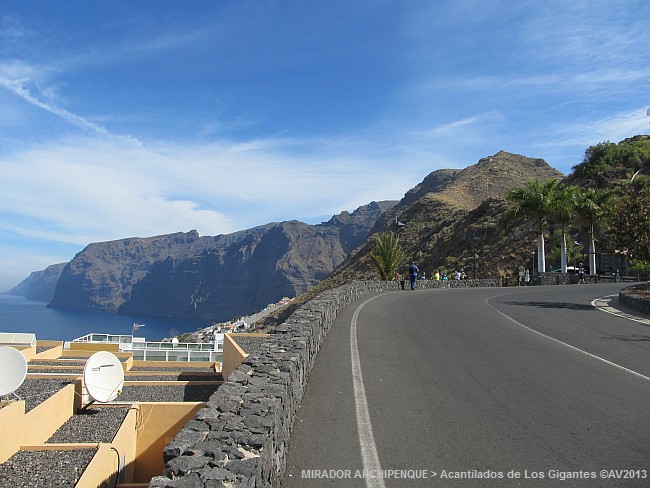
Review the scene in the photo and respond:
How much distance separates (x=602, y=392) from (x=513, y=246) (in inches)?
2269

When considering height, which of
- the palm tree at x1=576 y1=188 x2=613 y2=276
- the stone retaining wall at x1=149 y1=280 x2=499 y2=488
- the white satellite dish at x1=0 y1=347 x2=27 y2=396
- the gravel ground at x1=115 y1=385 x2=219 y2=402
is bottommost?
the gravel ground at x1=115 y1=385 x2=219 y2=402

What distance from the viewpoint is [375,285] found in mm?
32469

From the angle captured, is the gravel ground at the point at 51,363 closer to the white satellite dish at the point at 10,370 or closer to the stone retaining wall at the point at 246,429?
the white satellite dish at the point at 10,370

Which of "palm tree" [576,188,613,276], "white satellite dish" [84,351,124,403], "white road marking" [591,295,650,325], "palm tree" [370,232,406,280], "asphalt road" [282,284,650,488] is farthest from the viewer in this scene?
"palm tree" [576,188,613,276]

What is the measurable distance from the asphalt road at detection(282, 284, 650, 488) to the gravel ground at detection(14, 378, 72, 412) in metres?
7.72

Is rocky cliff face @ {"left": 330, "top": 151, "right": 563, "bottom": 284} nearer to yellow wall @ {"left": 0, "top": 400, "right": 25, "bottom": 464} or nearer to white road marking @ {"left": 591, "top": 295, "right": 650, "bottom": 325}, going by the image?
white road marking @ {"left": 591, "top": 295, "right": 650, "bottom": 325}

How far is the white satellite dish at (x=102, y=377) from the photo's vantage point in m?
12.2

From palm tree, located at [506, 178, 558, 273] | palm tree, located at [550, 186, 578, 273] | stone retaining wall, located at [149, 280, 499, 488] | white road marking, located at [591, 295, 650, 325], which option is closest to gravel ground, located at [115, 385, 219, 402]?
stone retaining wall, located at [149, 280, 499, 488]

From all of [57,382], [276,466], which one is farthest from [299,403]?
[57,382]

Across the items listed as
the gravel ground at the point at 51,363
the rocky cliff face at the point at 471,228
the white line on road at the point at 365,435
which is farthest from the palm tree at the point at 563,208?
the white line on road at the point at 365,435

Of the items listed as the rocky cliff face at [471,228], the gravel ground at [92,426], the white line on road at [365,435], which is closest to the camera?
the white line on road at [365,435]

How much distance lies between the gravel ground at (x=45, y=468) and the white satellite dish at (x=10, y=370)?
62.2 inches

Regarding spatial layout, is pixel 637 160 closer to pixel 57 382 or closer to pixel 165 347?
pixel 165 347

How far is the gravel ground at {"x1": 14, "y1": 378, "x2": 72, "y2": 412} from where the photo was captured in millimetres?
13302
